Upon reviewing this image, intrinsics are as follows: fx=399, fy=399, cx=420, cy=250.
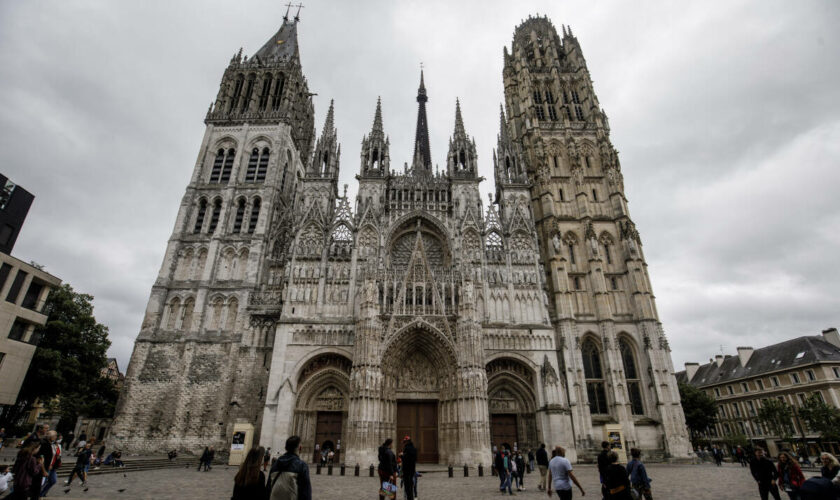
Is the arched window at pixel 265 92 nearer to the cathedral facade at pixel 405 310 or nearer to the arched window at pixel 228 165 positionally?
the cathedral facade at pixel 405 310

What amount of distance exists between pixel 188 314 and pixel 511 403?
21.2m

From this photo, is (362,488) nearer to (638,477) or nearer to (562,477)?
(562,477)

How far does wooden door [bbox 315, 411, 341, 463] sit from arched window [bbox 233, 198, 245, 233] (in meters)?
14.9

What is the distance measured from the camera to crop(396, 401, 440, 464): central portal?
21828 mm

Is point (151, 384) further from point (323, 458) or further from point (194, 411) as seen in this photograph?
point (323, 458)

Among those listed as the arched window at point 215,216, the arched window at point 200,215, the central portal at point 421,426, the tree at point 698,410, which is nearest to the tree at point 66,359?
the arched window at point 200,215

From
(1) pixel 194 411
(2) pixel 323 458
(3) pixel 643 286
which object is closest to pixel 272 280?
(1) pixel 194 411

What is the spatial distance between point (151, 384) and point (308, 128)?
2671cm

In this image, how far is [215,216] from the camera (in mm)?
30016

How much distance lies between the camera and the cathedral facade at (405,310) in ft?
71.1

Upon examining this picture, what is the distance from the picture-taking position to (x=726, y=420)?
43156 mm

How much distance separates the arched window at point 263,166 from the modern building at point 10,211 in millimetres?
A: 13847

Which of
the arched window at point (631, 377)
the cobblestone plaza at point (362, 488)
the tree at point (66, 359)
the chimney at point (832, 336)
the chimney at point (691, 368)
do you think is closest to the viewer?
the cobblestone plaza at point (362, 488)

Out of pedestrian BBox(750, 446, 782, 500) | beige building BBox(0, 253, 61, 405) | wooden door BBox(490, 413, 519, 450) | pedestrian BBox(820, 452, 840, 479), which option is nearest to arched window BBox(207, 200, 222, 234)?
beige building BBox(0, 253, 61, 405)
